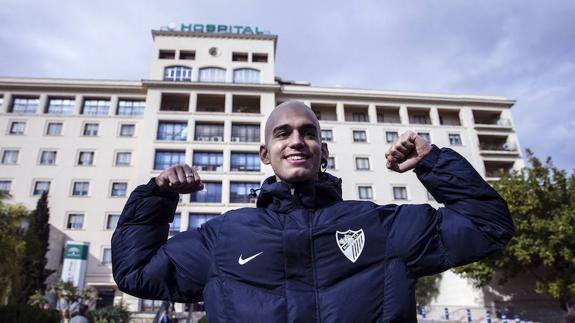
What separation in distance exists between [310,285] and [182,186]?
72 centimetres

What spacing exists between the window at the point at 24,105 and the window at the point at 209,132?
16516 mm

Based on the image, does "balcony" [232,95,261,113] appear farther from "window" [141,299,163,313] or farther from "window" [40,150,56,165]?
"window" [141,299,163,313]

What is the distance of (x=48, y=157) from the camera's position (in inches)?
1331

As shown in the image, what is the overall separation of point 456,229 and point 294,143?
0.83 m

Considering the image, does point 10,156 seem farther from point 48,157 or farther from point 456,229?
point 456,229

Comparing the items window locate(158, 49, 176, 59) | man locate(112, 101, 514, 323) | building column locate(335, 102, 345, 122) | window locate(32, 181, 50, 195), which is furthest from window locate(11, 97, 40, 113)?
man locate(112, 101, 514, 323)

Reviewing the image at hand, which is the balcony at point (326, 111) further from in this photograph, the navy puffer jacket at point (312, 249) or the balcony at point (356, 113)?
the navy puffer jacket at point (312, 249)

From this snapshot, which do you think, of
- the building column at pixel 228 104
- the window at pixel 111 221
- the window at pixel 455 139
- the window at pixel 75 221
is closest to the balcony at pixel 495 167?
the window at pixel 455 139

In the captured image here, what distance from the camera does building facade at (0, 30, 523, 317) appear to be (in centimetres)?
3183

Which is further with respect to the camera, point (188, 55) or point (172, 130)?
point (188, 55)

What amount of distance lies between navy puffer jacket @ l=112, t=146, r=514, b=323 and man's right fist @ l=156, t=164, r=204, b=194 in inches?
3.5

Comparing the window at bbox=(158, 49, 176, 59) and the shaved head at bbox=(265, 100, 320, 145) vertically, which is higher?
the window at bbox=(158, 49, 176, 59)

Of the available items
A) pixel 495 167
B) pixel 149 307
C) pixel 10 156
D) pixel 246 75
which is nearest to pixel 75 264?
pixel 149 307

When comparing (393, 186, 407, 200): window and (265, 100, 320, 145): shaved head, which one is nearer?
(265, 100, 320, 145): shaved head
